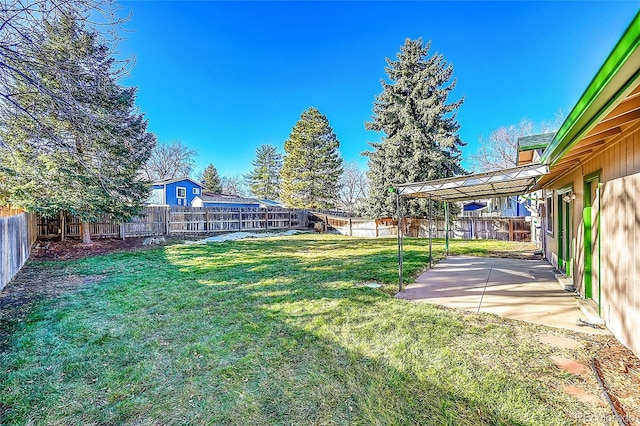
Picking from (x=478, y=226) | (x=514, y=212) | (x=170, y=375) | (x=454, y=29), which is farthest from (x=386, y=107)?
(x=170, y=375)

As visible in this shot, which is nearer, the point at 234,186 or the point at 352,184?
the point at 352,184

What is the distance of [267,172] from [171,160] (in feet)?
36.1

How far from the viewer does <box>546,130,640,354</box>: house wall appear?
2.83m

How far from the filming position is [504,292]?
16.9ft

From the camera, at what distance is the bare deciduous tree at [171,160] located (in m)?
32.4

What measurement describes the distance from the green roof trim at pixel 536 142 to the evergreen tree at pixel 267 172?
3135cm

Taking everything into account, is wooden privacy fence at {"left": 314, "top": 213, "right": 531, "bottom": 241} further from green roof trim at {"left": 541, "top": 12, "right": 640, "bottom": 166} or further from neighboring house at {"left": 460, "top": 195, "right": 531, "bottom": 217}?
green roof trim at {"left": 541, "top": 12, "right": 640, "bottom": 166}

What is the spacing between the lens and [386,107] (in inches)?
656

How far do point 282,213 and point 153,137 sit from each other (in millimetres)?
10050

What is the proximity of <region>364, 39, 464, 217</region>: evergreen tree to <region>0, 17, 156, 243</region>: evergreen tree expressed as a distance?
11257 mm

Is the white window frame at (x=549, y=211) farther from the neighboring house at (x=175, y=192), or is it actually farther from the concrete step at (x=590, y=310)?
the neighboring house at (x=175, y=192)

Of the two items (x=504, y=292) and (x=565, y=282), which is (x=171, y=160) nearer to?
(x=504, y=292)

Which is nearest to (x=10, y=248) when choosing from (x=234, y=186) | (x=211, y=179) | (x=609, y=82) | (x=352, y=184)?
(x=609, y=82)

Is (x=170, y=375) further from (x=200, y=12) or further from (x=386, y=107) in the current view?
(x=386, y=107)
